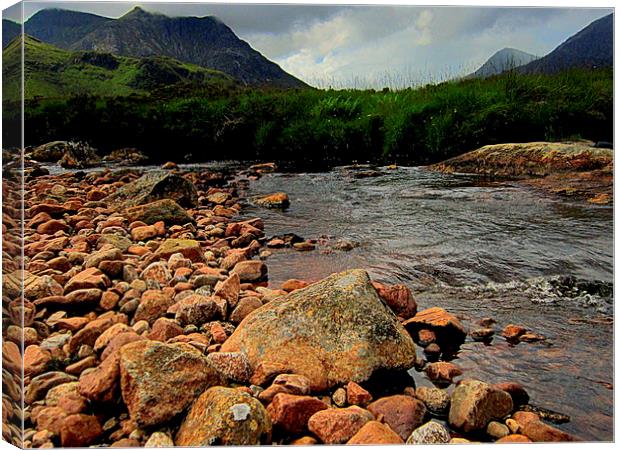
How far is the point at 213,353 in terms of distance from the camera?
2668 millimetres

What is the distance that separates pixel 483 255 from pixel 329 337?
114cm

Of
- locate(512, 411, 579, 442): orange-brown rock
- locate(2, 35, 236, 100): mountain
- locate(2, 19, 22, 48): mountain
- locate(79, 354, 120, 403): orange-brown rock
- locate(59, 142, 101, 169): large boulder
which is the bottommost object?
locate(512, 411, 579, 442): orange-brown rock

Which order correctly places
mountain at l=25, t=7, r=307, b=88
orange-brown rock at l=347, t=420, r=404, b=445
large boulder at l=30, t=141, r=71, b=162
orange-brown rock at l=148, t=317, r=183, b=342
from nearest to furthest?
orange-brown rock at l=347, t=420, r=404, b=445 → orange-brown rock at l=148, t=317, r=183, b=342 → mountain at l=25, t=7, r=307, b=88 → large boulder at l=30, t=141, r=71, b=162

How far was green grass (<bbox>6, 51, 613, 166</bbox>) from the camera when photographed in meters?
3.41

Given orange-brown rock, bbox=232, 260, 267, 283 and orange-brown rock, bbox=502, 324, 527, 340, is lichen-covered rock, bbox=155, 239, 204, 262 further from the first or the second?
orange-brown rock, bbox=502, 324, 527, 340

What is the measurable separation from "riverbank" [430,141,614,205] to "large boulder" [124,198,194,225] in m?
1.68

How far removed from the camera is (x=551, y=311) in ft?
9.98

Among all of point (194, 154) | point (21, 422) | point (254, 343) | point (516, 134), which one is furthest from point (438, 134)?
point (21, 422)

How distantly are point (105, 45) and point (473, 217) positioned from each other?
92.9 inches

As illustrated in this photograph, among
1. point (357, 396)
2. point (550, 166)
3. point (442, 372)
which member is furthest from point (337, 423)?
point (550, 166)

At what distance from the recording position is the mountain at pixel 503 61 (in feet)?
11.1

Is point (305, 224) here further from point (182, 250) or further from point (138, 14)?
point (138, 14)

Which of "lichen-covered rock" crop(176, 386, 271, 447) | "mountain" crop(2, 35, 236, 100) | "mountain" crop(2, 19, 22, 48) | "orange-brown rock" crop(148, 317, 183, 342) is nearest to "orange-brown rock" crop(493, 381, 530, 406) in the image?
"lichen-covered rock" crop(176, 386, 271, 447)

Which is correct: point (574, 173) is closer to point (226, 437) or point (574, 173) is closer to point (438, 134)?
point (438, 134)
